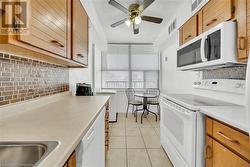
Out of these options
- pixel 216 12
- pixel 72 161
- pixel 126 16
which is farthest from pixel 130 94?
pixel 72 161

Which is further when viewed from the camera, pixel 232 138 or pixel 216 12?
pixel 216 12

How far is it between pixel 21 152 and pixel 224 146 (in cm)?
125

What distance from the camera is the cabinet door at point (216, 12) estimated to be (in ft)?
5.17

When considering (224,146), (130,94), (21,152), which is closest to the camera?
(21,152)

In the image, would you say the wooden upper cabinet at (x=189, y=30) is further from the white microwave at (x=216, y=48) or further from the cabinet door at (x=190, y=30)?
the white microwave at (x=216, y=48)

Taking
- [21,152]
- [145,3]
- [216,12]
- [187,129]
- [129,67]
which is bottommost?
[187,129]

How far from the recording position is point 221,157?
4.30ft

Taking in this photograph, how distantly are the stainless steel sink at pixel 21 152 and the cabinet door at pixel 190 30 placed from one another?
7.15 feet

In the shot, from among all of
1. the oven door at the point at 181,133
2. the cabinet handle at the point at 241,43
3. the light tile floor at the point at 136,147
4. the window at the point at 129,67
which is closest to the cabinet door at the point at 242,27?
the cabinet handle at the point at 241,43

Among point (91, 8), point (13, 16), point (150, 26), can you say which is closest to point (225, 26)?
point (13, 16)

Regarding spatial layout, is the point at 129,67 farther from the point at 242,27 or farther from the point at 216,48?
the point at 242,27

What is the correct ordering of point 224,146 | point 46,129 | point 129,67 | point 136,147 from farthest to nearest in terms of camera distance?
point 129,67
point 136,147
point 224,146
point 46,129

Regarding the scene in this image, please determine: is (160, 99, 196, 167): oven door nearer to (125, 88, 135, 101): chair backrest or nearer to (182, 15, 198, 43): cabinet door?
(182, 15, 198, 43): cabinet door

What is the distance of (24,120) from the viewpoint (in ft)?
3.88
